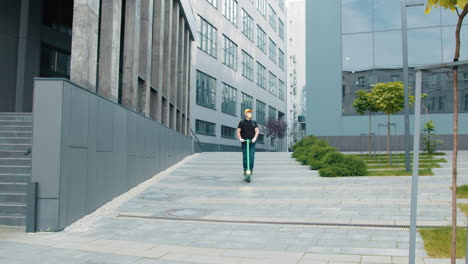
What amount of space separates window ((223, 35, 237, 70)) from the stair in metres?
31.6

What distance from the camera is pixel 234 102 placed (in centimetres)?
4488

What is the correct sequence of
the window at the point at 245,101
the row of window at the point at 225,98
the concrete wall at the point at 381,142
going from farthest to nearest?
1. the window at the point at 245,101
2. the row of window at the point at 225,98
3. the concrete wall at the point at 381,142

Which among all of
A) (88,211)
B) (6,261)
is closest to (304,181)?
(88,211)

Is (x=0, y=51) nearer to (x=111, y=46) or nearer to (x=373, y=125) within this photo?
(x=111, y=46)

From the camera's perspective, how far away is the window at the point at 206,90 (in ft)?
119

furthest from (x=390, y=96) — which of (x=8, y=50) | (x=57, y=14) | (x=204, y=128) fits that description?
(x=204, y=128)

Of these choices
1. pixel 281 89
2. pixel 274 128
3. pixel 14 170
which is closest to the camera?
pixel 14 170

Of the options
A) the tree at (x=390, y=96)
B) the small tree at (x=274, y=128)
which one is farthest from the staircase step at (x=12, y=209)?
the small tree at (x=274, y=128)

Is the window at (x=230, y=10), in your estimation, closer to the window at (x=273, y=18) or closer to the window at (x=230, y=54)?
the window at (x=230, y=54)

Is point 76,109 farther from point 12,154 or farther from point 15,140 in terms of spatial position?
point 15,140

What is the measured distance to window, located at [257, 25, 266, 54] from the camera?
53.5 m

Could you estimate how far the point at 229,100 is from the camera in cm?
4347

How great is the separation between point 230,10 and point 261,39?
41.1 ft

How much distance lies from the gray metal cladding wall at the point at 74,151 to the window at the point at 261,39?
44585 millimetres
